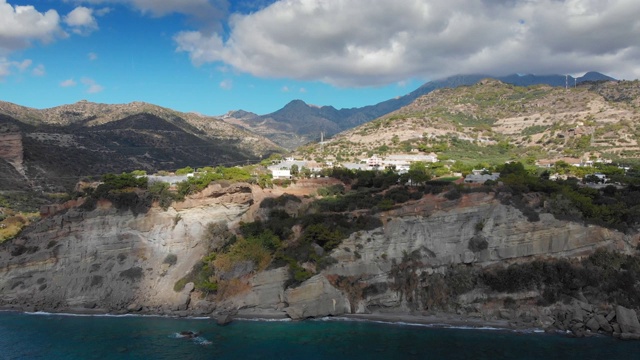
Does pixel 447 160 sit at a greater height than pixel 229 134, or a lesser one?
lesser

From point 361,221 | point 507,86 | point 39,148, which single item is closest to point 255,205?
point 361,221

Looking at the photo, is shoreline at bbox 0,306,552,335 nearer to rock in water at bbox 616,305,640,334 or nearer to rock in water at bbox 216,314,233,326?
rock in water at bbox 216,314,233,326

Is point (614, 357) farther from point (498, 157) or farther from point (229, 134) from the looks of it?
point (229, 134)

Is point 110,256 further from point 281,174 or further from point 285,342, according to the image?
point 281,174

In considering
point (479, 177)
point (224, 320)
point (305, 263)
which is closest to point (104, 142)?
point (305, 263)

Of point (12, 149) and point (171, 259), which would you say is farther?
point (12, 149)

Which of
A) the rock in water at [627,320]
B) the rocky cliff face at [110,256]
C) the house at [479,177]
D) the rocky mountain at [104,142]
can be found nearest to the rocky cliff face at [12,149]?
the rocky mountain at [104,142]

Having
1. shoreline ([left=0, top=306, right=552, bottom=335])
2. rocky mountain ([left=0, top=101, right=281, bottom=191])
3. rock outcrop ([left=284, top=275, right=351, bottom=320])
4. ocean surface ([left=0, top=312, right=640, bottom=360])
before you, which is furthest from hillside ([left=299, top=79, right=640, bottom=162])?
ocean surface ([left=0, top=312, right=640, bottom=360])
